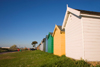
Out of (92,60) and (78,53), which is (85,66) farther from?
(78,53)

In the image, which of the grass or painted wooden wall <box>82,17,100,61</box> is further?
painted wooden wall <box>82,17,100,61</box>

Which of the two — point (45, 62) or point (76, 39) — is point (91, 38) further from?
point (45, 62)

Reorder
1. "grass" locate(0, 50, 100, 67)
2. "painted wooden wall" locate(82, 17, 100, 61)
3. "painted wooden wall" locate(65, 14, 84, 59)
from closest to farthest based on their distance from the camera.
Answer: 1. "grass" locate(0, 50, 100, 67)
2. "painted wooden wall" locate(82, 17, 100, 61)
3. "painted wooden wall" locate(65, 14, 84, 59)

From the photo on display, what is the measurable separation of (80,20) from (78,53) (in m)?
2.82

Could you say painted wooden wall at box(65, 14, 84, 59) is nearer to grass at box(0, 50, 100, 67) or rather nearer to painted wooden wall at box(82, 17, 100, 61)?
painted wooden wall at box(82, 17, 100, 61)

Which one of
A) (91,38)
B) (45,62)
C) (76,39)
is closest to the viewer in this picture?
(91,38)

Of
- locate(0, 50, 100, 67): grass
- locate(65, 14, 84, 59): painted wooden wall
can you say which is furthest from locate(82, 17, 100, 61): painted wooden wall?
locate(0, 50, 100, 67): grass

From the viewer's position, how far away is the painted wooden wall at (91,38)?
585 cm

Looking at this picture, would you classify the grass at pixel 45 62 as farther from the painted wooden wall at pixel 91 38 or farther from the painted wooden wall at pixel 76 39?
the painted wooden wall at pixel 91 38

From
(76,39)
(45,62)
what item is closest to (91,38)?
(76,39)

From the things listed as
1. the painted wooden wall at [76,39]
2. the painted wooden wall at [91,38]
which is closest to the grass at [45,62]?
the painted wooden wall at [76,39]

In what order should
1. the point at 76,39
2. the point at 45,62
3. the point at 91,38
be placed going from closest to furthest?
the point at 91,38, the point at 76,39, the point at 45,62

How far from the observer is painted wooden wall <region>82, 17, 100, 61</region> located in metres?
5.85

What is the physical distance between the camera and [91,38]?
237 inches
